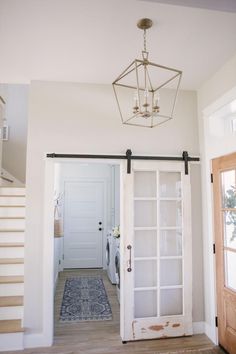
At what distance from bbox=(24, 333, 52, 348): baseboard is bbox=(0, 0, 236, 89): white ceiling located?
119 inches

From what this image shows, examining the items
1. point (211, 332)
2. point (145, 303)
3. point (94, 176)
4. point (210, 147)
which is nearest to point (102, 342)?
point (145, 303)

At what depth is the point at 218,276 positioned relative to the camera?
3115mm

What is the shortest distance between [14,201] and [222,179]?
3085 millimetres

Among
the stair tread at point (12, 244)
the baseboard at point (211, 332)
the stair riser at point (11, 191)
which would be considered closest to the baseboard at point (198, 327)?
the baseboard at point (211, 332)

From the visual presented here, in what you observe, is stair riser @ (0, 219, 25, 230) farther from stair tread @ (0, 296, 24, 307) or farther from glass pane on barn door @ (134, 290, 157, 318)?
glass pane on barn door @ (134, 290, 157, 318)

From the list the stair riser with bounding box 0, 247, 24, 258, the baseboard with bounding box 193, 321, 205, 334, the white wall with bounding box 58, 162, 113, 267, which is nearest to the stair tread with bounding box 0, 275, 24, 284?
the stair riser with bounding box 0, 247, 24, 258

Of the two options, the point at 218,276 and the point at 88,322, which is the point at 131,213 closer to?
the point at 218,276

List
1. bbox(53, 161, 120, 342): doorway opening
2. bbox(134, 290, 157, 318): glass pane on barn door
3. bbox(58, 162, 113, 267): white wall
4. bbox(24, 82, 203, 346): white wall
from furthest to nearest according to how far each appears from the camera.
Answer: bbox(58, 162, 113, 267): white wall → bbox(53, 161, 120, 342): doorway opening → bbox(134, 290, 157, 318): glass pane on barn door → bbox(24, 82, 203, 346): white wall

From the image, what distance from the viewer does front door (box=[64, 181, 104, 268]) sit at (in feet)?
21.9

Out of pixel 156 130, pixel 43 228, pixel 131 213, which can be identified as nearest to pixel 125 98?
pixel 156 130

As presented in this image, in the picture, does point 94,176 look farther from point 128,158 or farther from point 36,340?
point 36,340

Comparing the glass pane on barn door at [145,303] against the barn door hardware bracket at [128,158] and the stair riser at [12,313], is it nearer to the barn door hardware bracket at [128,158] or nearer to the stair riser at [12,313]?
the stair riser at [12,313]

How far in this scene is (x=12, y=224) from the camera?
3.85 m

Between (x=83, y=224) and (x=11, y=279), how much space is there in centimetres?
352
